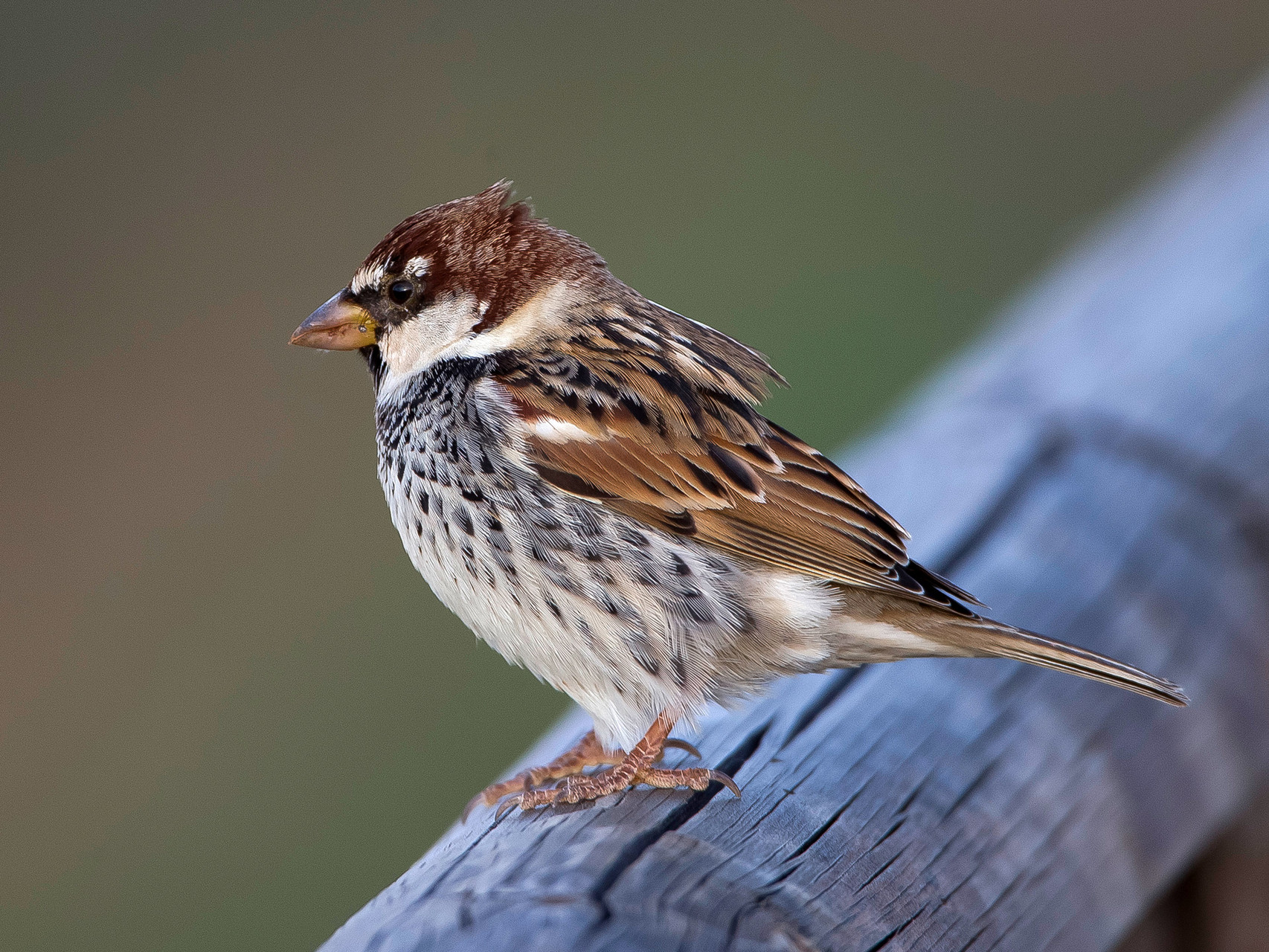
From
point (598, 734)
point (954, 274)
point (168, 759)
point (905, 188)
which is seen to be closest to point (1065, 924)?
point (598, 734)

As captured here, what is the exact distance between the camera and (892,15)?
31.2ft

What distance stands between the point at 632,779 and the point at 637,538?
0.43 m

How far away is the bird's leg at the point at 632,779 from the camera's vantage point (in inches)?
79.0

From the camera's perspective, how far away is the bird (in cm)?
235

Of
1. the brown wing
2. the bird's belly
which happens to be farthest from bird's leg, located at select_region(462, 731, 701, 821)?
the brown wing

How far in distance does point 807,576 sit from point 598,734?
1.64 ft

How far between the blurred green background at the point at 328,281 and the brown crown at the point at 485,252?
7.23 ft

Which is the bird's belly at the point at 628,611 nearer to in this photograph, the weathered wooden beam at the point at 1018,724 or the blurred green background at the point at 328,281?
the weathered wooden beam at the point at 1018,724

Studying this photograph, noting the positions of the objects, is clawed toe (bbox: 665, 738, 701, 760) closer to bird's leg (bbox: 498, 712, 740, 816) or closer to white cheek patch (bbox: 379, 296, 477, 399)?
bird's leg (bbox: 498, 712, 740, 816)

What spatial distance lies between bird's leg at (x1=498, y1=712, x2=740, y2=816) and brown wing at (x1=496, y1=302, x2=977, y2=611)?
0.37 meters

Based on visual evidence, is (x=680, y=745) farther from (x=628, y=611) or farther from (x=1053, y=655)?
(x=1053, y=655)

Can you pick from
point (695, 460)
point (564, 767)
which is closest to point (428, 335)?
point (695, 460)

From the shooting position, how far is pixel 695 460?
250 centimetres

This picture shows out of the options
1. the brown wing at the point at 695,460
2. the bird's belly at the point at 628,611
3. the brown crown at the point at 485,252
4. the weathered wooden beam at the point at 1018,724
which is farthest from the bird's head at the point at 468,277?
the weathered wooden beam at the point at 1018,724
